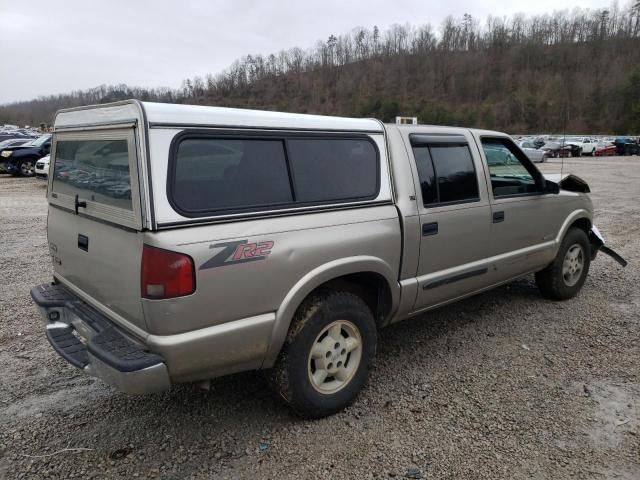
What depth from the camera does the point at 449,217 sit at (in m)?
3.75

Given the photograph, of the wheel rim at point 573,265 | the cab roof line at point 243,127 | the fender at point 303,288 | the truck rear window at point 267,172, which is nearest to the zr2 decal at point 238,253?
the truck rear window at point 267,172

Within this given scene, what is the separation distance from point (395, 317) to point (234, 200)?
62.9 inches

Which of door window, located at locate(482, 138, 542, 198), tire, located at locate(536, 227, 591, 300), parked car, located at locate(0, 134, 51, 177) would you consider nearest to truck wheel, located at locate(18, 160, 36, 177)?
parked car, located at locate(0, 134, 51, 177)

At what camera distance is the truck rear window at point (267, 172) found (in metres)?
2.53

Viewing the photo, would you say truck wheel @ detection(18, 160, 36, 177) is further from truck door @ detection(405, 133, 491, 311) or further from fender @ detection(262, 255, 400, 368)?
fender @ detection(262, 255, 400, 368)

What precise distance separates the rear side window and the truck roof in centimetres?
A: 50

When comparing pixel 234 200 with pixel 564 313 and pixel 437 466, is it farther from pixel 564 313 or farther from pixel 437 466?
pixel 564 313

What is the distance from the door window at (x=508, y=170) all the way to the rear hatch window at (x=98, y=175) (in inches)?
117

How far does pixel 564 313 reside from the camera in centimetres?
495

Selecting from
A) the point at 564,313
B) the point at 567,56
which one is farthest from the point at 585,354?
the point at 567,56

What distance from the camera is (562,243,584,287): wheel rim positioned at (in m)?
5.20

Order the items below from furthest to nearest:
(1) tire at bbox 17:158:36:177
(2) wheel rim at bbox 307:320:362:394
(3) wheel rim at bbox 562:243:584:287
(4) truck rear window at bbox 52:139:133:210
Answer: (1) tire at bbox 17:158:36:177, (3) wheel rim at bbox 562:243:584:287, (2) wheel rim at bbox 307:320:362:394, (4) truck rear window at bbox 52:139:133:210

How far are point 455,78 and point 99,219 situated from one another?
372ft

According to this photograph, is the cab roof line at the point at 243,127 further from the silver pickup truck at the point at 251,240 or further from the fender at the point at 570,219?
the fender at the point at 570,219
